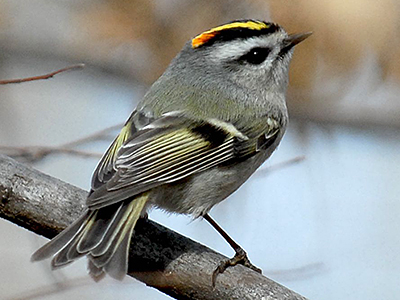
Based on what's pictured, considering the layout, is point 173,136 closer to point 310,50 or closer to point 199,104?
point 199,104

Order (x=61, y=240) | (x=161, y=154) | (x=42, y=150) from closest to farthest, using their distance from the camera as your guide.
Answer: (x=61, y=240)
(x=161, y=154)
(x=42, y=150)

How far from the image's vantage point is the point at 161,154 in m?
2.68

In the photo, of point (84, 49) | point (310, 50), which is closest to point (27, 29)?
point (84, 49)

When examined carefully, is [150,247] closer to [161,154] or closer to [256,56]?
[161,154]

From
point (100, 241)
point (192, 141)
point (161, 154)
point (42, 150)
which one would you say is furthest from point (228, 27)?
point (100, 241)

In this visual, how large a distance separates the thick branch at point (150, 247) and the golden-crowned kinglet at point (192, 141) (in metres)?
0.09

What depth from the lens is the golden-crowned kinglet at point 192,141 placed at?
2410mm

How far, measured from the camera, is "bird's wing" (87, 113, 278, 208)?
2493 mm

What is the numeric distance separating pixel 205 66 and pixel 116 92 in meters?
1.42

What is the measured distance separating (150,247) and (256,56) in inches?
38.4

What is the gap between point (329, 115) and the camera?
4.60 m

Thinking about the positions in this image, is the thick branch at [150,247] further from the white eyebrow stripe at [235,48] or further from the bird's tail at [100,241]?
the white eyebrow stripe at [235,48]

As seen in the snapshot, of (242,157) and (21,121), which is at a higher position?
(242,157)

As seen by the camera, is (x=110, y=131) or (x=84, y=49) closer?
(x=110, y=131)
